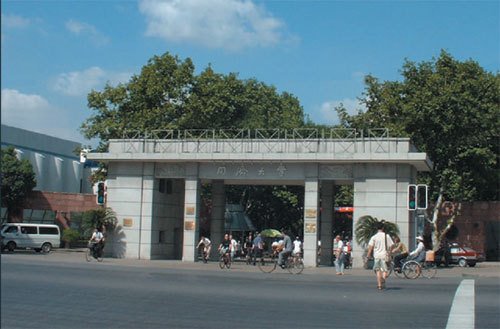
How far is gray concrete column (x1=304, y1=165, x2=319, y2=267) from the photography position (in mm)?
35812

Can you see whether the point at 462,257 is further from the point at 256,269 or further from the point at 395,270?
the point at 395,270

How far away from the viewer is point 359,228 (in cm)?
3462

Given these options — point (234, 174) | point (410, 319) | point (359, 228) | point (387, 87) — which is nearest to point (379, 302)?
point (410, 319)

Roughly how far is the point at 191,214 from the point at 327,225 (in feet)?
28.2

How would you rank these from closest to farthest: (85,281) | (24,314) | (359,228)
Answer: (24,314)
(85,281)
(359,228)

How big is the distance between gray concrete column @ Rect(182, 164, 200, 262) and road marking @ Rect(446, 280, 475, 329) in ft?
66.4

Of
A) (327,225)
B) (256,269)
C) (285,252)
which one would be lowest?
(256,269)

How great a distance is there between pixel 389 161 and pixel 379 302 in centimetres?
1959

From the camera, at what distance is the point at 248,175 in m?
37.7

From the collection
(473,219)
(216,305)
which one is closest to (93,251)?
(216,305)

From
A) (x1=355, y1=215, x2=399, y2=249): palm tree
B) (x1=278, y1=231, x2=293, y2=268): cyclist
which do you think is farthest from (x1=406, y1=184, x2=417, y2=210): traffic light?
(x1=278, y1=231, x2=293, y2=268): cyclist

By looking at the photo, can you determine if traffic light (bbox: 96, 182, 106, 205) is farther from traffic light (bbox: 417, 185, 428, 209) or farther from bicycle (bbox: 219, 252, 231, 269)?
traffic light (bbox: 417, 185, 428, 209)

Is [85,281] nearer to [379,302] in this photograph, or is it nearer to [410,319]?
[379,302]

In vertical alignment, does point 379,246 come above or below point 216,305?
above
